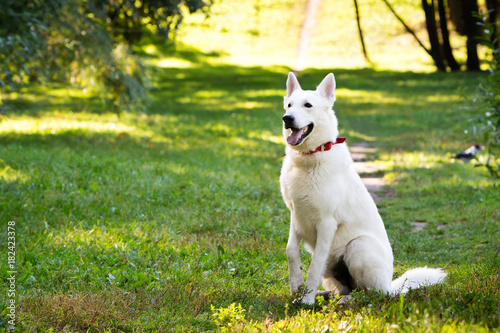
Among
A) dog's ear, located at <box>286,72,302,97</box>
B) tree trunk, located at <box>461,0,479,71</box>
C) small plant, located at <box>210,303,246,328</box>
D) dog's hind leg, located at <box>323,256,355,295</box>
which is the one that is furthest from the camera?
tree trunk, located at <box>461,0,479,71</box>

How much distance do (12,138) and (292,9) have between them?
686cm

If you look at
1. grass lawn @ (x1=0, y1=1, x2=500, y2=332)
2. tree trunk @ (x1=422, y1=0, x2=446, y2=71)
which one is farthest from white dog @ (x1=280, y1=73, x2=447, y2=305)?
tree trunk @ (x1=422, y1=0, x2=446, y2=71)

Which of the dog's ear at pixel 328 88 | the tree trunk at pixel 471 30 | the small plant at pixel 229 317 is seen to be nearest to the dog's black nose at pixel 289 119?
the dog's ear at pixel 328 88

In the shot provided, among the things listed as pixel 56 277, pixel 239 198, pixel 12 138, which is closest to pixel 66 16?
pixel 12 138

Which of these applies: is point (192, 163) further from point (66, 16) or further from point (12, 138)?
point (66, 16)

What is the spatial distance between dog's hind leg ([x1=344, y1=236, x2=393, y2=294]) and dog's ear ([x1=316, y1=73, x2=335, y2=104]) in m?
1.33

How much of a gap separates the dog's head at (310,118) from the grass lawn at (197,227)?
1414mm

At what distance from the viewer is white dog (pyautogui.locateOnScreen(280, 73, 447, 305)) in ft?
15.4

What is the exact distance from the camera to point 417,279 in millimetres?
4883

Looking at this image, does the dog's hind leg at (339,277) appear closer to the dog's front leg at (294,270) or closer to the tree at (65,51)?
the dog's front leg at (294,270)

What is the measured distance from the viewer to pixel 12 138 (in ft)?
37.8

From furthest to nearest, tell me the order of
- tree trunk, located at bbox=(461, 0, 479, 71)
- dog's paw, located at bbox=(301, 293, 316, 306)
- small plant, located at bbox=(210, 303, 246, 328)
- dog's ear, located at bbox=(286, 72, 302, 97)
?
tree trunk, located at bbox=(461, 0, 479, 71)
dog's ear, located at bbox=(286, 72, 302, 97)
dog's paw, located at bbox=(301, 293, 316, 306)
small plant, located at bbox=(210, 303, 246, 328)

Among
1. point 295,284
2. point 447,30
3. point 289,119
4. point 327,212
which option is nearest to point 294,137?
point 289,119

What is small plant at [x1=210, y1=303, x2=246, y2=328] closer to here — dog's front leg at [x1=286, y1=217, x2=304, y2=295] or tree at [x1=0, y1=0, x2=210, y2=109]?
dog's front leg at [x1=286, y1=217, x2=304, y2=295]
